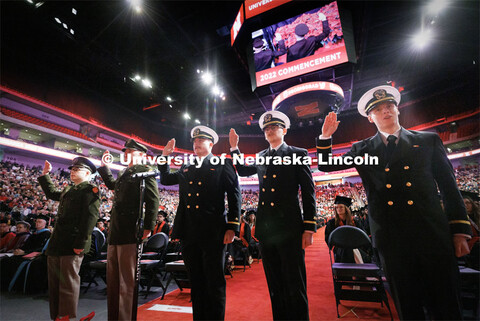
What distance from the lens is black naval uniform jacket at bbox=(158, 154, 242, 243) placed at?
2.12m

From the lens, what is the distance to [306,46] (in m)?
8.09

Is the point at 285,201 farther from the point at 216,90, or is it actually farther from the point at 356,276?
the point at 216,90

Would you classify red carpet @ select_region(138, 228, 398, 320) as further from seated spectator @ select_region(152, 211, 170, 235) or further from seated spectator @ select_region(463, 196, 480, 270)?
seated spectator @ select_region(152, 211, 170, 235)

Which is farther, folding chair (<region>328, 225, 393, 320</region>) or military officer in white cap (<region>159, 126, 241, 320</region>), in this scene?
folding chair (<region>328, 225, 393, 320</region>)

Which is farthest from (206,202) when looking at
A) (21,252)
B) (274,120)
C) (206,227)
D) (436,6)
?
(436,6)

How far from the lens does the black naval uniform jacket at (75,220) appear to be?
8.80ft

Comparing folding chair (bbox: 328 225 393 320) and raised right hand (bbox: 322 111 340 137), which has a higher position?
raised right hand (bbox: 322 111 340 137)

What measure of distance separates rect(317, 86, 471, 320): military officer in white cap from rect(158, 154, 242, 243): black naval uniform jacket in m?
1.25

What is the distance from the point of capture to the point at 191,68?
13859mm

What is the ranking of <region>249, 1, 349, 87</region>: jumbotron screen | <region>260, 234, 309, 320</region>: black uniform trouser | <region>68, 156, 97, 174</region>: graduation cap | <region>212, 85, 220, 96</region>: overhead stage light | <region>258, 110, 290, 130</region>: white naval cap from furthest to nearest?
<region>212, 85, 220, 96</region>: overhead stage light
<region>249, 1, 349, 87</region>: jumbotron screen
<region>68, 156, 97, 174</region>: graduation cap
<region>258, 110, 290, 130</region>: white naval cap
<region>260, 234, 309, 320</region>: black uniform trouser

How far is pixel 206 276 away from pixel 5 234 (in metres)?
7.31

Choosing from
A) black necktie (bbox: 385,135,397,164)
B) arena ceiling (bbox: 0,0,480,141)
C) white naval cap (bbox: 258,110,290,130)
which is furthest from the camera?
arena ceiling (bbox: 0,0,480,141)

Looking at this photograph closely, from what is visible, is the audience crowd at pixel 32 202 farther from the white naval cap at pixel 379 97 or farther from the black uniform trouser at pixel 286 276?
the black uniform trouser at pixel 286 276

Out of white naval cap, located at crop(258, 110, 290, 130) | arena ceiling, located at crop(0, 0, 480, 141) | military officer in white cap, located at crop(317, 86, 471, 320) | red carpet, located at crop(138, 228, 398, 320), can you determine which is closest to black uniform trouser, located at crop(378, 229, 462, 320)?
military officer in white cap, located at crop(317, 86, 471, 320)
